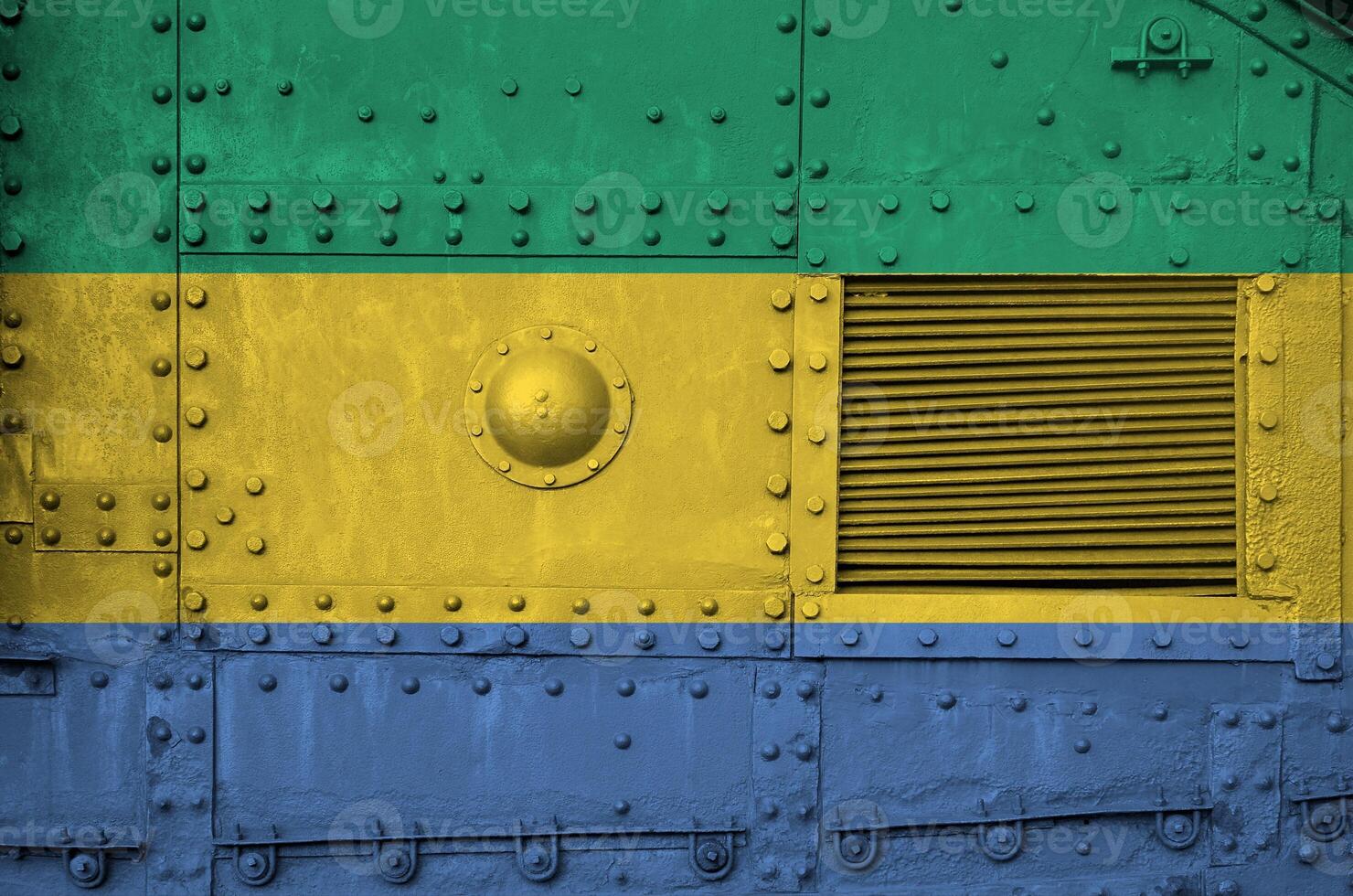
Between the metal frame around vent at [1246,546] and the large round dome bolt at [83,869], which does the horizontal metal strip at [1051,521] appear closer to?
the metal frame around vent at [1246,546]

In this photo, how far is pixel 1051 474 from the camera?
2.57m

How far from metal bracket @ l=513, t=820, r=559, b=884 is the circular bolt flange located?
31.4 inches

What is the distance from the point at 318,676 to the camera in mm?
2580

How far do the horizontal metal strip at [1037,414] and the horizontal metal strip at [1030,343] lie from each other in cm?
12

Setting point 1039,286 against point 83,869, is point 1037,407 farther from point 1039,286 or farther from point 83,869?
point 83,869

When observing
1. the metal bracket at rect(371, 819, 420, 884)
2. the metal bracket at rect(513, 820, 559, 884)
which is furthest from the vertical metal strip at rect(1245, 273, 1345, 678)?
the metal bracket at rect(371, 819, 420, 884)

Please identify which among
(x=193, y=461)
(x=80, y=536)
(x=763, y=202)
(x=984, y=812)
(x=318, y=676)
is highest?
(x=763, y=202)

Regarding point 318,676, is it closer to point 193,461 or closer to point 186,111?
point 193,461

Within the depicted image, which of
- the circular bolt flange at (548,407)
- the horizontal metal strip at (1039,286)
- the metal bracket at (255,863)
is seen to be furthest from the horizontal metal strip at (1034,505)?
the metal bracket at (255,863)

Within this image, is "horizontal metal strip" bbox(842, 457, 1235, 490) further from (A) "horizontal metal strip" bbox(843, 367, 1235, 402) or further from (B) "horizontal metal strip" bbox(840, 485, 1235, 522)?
(A) "horizontal metal strip" bbox(843, 367, 1235, 402)

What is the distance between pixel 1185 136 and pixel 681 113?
114cm

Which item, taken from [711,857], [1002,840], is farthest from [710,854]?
[1002,840]

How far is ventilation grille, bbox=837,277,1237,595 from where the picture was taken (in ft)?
8.39

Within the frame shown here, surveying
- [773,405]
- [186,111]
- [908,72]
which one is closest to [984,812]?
[773,405]
